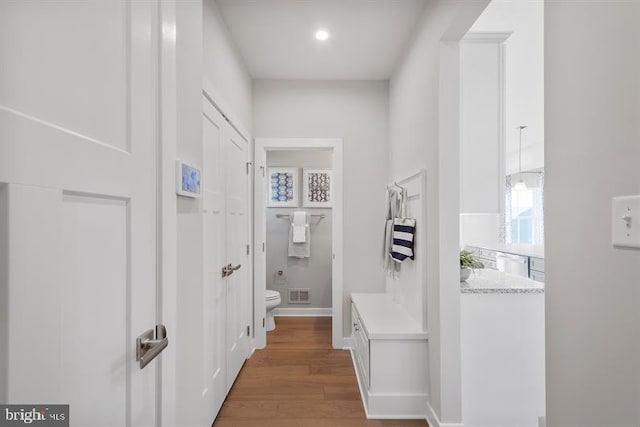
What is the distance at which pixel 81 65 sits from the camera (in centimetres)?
62

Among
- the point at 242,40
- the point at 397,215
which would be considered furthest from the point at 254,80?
the point at 397,215

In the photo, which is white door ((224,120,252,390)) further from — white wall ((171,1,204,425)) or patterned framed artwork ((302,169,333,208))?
patterned framed artwork ((302,169,333,208))

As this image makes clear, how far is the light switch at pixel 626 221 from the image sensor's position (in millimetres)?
633

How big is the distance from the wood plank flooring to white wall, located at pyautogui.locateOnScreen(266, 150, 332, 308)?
102 cm

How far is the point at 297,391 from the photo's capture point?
2.31 m

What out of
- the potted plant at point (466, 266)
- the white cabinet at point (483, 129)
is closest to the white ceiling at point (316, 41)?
the white cabinet at point (483, 129)

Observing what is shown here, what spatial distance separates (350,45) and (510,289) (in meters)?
2.14

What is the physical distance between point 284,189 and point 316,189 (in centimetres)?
44

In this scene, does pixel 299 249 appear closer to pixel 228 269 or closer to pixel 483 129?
pixel 228 269

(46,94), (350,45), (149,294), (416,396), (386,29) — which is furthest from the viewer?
(350,45)

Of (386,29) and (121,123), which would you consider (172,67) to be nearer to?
(121,123)

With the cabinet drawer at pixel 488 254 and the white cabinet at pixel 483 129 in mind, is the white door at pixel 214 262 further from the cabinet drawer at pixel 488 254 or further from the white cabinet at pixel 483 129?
the cabinet drawer at pixel 488 254

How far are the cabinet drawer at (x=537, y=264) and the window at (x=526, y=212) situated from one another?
86 centimetres

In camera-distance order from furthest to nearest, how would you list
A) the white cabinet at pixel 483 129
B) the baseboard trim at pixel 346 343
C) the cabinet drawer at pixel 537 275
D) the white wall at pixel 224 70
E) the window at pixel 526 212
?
the window at pixel 526 212 < the cabinet drawer at pixel 537 275 < the baseboard trim at pixel 346 343 < the white cabinet at pixel 483 129 < the white wall at pixel 224 70
